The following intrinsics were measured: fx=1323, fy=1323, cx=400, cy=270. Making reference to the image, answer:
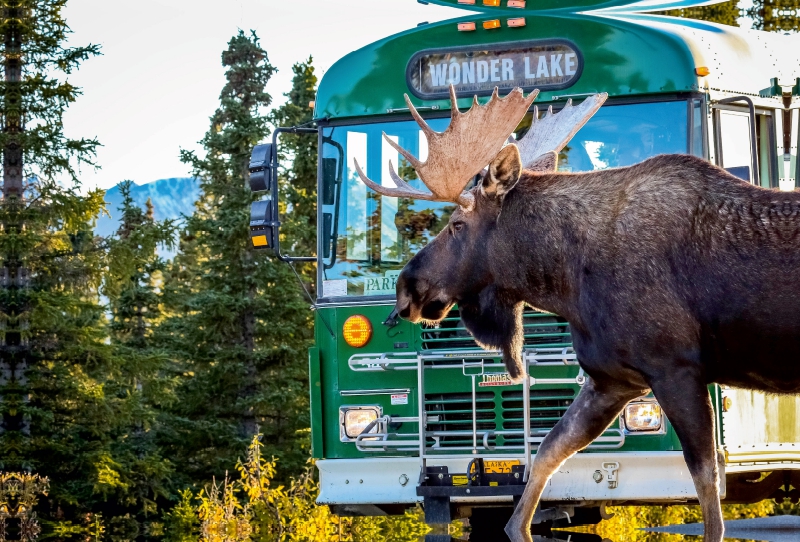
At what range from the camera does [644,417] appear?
8.95 metres

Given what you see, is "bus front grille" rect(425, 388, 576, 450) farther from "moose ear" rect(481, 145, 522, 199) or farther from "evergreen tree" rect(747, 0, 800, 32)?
"evergreen tree" rect(747, 0, 800, 32)

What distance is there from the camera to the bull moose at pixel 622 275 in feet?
20.6

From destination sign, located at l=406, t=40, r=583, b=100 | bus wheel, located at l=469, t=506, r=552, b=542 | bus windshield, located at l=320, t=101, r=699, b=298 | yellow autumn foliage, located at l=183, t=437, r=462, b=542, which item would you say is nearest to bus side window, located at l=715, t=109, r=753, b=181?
bus windshield, located at l=320, t=101, r=699, b=298

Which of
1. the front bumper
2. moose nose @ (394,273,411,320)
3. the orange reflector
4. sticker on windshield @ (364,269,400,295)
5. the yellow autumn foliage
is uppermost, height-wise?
sticker on windshield @ (364,269,400,295)

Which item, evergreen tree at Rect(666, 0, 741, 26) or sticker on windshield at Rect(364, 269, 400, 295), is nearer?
sticker on windshield at Rect(364, 269, 400, 295)

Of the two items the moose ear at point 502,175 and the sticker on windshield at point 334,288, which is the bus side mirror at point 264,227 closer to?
the sticker on windshield at point 334,288

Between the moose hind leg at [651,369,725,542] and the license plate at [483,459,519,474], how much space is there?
2726mm

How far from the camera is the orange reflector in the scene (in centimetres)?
960

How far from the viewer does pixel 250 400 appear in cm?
Result: 2094

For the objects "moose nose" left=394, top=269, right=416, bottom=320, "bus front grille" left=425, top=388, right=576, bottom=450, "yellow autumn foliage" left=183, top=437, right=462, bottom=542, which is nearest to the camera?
"moose nose" left=394, top=269, right=416, bottom=320

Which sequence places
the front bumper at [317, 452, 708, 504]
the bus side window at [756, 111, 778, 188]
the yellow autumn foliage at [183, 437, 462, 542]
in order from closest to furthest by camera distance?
1. the front bumper at [317, 452, 708, 504]
2. the bus side window at [756, 111, 778, 188]
3. the yellow autumn foliage at [183, 437, 462, 542]

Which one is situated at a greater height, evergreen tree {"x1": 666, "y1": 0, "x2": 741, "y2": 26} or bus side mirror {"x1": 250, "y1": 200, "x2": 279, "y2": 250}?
evergreen tree {"x1": 666, "y1": 0, "x2": 741, "y2": 26}

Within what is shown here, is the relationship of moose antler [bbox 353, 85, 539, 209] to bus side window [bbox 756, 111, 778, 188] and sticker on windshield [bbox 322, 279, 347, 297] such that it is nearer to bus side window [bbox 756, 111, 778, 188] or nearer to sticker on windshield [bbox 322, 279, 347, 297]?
sticker on windshield [bbox 322, 279, 347, 297]

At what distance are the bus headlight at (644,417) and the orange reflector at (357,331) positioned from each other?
6.46ft
